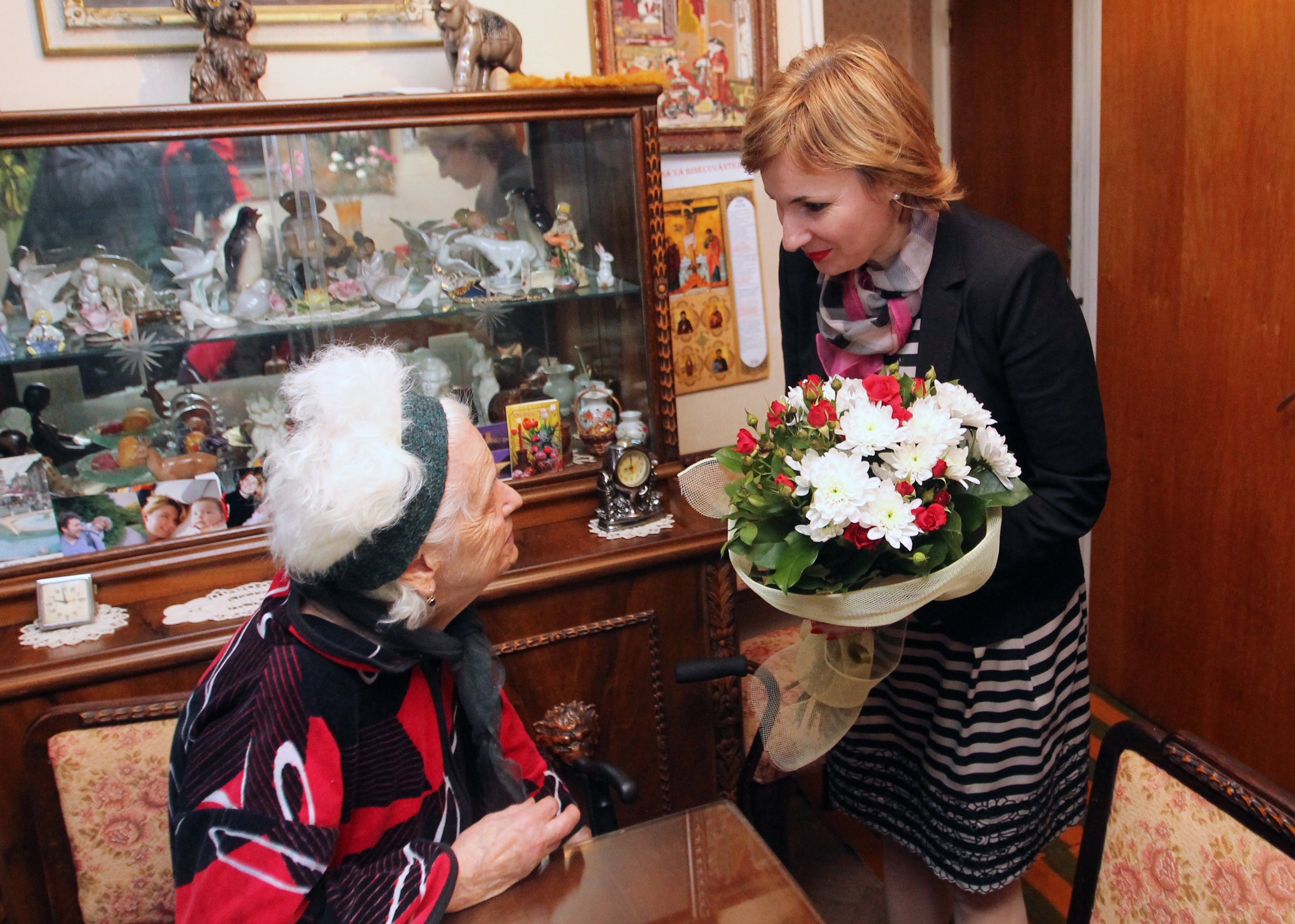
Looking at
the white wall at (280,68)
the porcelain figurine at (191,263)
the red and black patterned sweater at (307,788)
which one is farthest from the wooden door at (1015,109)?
A: the red and black patterned sweater at (307,788)

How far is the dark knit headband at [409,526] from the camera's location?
1.27 m

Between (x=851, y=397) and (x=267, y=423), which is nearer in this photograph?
(x=851, y=397)

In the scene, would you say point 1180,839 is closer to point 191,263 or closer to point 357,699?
point 357,699

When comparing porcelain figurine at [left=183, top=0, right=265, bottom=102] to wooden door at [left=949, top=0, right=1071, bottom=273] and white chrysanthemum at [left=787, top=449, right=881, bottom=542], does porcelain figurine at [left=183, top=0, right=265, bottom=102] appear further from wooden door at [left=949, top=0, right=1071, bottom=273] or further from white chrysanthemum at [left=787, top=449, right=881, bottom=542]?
wooden door at [left=949, top=0, right=1071, bottom=273]

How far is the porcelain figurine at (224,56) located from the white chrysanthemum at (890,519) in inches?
60.8

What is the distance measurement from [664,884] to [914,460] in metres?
0.66

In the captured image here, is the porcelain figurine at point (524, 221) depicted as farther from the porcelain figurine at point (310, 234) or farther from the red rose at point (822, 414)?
the red rose at point (822, 414)

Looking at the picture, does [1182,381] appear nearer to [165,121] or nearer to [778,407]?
[778,407]

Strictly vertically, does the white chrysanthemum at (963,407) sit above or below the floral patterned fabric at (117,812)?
above

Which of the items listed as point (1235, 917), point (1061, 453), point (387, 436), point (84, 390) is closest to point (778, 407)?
point (1061, 453)

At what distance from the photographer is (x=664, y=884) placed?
4.42 feet

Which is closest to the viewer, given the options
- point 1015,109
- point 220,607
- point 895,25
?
point 220,607

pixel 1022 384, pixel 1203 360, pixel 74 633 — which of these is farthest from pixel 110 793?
pixel 1203 360

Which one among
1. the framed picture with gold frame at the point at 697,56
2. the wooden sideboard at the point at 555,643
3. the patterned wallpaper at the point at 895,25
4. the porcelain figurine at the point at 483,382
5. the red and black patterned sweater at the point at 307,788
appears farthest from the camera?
the patterned wallpaper at the point at 895,25
